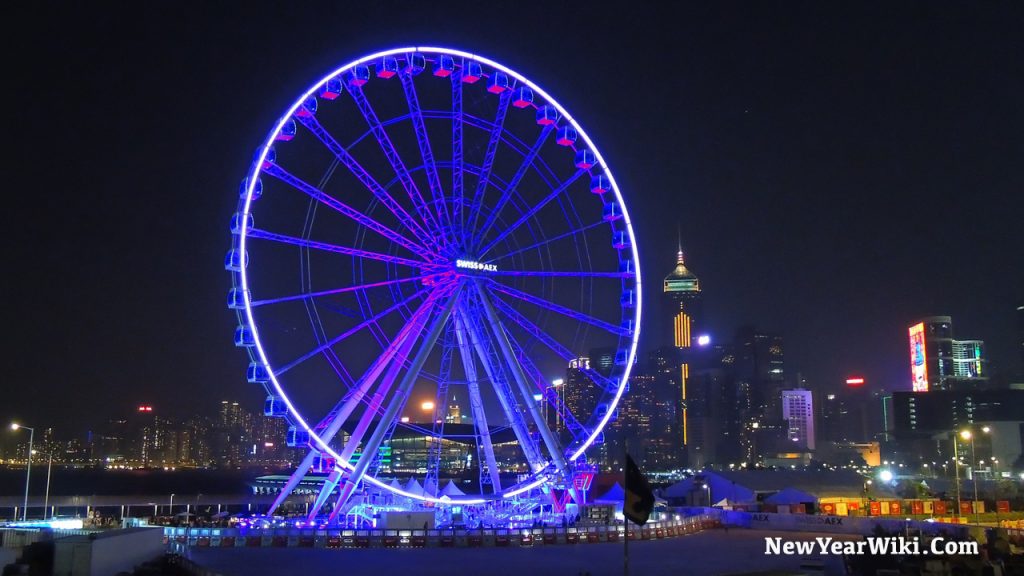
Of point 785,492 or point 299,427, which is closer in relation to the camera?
point 299,427

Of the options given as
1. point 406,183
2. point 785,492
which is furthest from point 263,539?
point 785,492

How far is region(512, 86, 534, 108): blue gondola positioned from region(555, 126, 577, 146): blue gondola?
2036 mm

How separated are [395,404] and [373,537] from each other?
531cm

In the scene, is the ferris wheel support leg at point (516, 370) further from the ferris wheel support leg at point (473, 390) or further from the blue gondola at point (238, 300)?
the blue gondola at point (238, 300)

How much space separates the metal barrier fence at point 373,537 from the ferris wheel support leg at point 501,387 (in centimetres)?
600

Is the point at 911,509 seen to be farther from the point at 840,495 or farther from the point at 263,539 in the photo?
the point at 263,539

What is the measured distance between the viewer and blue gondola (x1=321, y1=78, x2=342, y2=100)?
128 ft

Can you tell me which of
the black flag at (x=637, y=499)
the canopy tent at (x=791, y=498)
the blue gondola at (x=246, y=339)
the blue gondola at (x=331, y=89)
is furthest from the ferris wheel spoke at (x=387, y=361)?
the canopy tent at (x=791, y=498)

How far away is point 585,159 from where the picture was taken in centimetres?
4481

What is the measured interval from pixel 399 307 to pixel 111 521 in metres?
16.4

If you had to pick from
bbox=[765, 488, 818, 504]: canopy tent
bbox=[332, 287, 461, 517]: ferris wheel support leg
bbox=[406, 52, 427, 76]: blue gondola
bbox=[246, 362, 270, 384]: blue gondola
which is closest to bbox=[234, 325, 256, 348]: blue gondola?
bbox=[246, 362, 270, 384]: blue gondola

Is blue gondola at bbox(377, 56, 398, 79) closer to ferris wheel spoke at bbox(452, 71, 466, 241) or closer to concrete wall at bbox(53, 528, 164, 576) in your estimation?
ferris wheel spoke at bbox(452, 71, 466, 241)

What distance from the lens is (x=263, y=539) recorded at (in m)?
36.8

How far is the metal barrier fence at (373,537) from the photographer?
120ft
